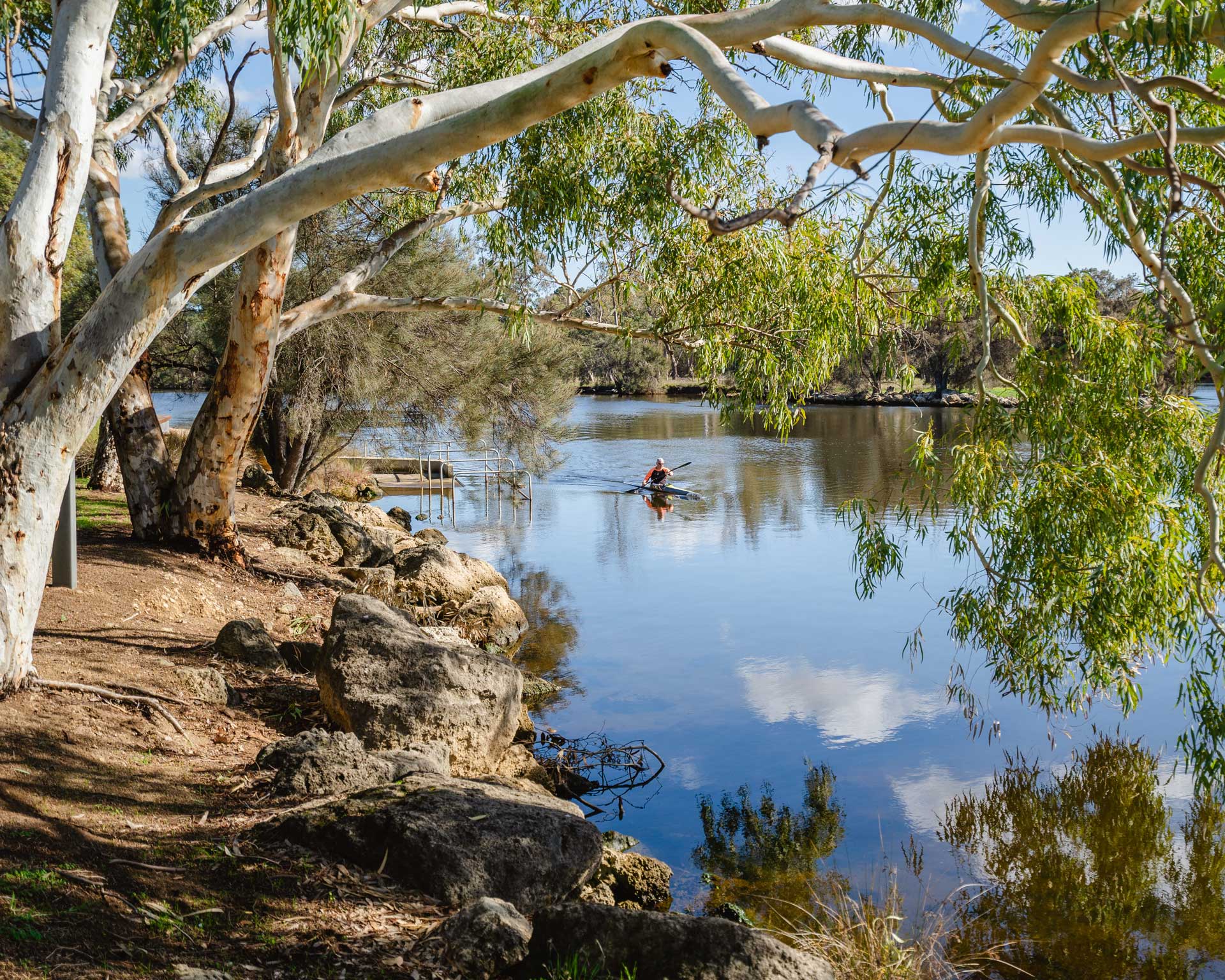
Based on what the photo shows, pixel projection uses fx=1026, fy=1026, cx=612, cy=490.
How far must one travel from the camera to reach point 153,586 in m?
6.45

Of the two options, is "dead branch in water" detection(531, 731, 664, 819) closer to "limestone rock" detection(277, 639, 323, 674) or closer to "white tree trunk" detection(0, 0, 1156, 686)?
"limestone rock" detection(277, 639, 323, 674)

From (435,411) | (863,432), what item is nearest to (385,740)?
(435,411)

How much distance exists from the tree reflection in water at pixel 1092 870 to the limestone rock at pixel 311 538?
6069mm

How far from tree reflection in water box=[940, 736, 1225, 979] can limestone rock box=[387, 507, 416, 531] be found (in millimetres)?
9916

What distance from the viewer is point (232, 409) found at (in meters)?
7.27

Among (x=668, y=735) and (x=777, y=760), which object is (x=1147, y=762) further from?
(x=668, y=735)

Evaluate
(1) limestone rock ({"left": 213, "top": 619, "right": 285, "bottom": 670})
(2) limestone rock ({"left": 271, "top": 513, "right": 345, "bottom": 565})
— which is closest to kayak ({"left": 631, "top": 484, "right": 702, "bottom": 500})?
(2) limestone rock ({"left": 271, "top": 513, "right": 345, "bottom": 565})

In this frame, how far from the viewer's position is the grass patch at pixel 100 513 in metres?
8.20

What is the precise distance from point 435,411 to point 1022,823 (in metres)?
9.49

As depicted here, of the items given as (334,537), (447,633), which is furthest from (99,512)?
(447,633)

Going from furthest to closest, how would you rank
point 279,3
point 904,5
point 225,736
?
point 904,5 < point 225,736 < point 279,3

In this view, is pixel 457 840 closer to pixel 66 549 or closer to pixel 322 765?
pixel 322 765

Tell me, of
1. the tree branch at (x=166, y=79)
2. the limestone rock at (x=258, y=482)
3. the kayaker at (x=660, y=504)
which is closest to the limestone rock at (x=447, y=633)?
the tree branch at (x=166, y=79)

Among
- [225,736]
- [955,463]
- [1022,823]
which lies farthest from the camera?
[1022,823]
